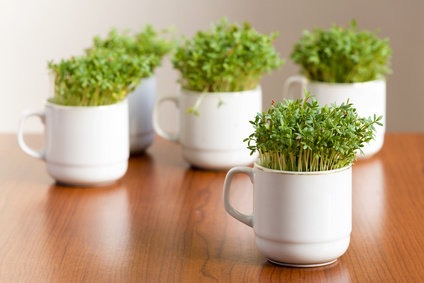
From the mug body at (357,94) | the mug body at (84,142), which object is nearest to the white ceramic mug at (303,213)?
the mug body at (84,142)

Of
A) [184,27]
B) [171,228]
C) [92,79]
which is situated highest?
[92,79]

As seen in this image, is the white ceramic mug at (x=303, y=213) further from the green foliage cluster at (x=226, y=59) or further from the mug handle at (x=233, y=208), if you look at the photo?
the green foliage cluster at (x=226, y=59)

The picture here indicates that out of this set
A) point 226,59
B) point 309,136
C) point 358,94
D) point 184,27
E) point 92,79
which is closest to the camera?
point 309,136

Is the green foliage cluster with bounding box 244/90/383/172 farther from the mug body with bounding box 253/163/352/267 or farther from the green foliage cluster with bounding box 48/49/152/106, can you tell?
the green foliage cluster with bounding box 48/49/152/106

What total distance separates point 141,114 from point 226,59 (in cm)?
33

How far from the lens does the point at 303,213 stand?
3.62 ft

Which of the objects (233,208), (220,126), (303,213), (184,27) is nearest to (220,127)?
(220,126)

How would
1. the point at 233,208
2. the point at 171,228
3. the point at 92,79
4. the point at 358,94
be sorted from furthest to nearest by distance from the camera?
the point at 358,94
the point at 92,79
the point at 171,228
the point at 233,208

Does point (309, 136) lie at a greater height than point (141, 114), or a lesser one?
greater

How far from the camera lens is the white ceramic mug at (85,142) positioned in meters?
1.56

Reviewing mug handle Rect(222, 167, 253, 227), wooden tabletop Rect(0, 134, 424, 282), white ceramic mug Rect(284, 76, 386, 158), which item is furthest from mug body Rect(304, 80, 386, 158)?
mug handle Rect(222, 167, 253, 227)

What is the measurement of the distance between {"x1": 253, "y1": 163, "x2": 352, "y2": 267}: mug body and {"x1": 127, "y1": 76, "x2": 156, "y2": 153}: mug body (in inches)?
30.7

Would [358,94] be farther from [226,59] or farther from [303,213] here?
[303,213]

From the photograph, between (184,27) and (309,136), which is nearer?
(309,136)
